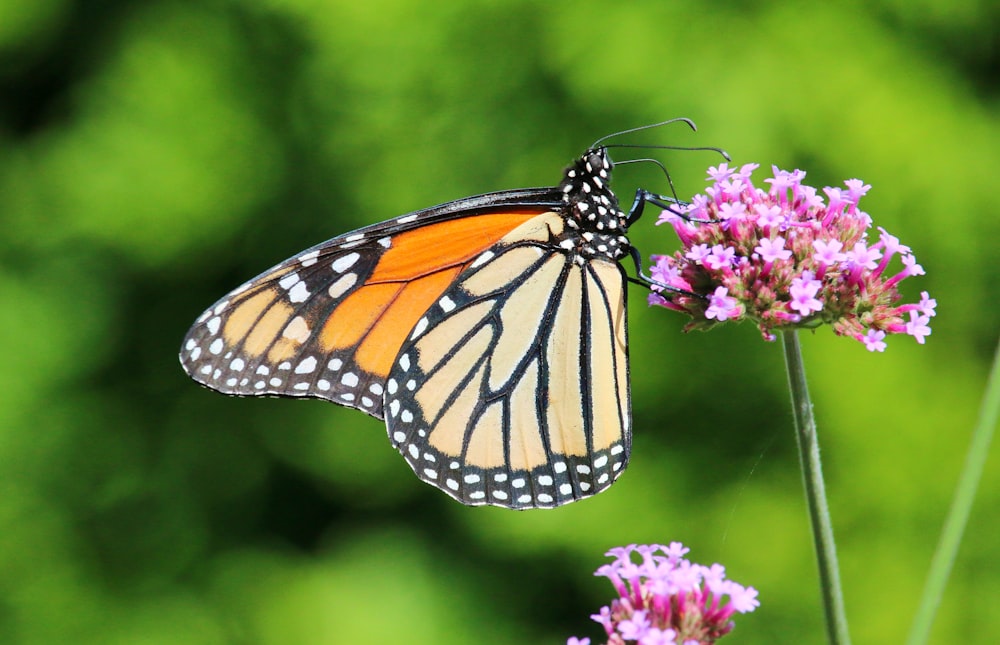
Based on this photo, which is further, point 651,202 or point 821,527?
point 651,202

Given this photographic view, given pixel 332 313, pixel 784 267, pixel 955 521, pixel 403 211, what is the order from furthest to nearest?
1. pixel 403 211
2. pixel 332 313
3. pixel 784 267
4. pixel 955 521

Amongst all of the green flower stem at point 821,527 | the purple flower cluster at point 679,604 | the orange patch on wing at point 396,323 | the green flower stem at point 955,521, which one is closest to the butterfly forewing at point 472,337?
the orange patch on wing at point 396,323

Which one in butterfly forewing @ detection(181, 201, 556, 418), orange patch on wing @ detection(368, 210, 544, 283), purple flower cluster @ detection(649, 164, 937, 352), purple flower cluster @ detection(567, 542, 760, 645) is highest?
purple flower cluster @ detection(649, 164, 937, 352)

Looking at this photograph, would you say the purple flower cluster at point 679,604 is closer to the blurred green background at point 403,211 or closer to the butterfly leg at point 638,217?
the butterfly leg at point 638,217

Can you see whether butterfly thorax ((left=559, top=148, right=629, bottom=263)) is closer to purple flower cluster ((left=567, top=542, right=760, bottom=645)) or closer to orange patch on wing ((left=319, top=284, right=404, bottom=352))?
orange patch on wing ((left=319, top=284, right=404, bottom=352))

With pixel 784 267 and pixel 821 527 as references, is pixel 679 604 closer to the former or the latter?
pixel 821 527

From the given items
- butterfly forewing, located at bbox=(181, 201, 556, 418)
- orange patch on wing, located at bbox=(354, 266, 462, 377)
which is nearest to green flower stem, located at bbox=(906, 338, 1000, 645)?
butterfly forewing, located at bbox=(181, 201, 556, 418)

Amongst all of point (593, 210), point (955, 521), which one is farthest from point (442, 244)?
point (955, 521)
